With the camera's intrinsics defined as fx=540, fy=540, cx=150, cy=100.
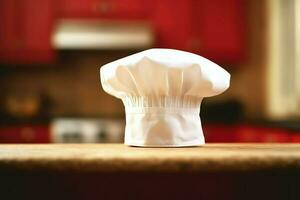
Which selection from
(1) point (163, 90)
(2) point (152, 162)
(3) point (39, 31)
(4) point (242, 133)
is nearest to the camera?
(2) point (152, 162)

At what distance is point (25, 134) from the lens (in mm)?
3752

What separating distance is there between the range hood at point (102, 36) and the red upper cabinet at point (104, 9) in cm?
14

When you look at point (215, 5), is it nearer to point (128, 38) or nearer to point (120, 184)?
point (128, 38)

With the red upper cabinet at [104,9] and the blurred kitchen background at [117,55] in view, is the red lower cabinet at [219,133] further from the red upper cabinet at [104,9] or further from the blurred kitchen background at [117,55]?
the red upper cabinet at [104,9]

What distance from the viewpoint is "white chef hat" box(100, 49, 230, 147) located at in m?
1.03

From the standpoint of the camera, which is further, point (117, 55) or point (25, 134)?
point (117, 55)

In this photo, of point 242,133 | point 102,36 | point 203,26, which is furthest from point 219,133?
point 102,36

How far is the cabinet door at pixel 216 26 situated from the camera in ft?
13.3

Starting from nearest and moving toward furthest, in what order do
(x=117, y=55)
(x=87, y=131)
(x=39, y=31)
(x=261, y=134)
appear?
(x=261, y=134) → (x=87, y=131) → (x=39, y=31) → (x=117, y=55)

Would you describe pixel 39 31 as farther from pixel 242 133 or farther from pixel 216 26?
pixel 242 133

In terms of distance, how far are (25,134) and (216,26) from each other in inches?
63.4

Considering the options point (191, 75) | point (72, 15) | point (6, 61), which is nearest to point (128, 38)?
point (72, 15)

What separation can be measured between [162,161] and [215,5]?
3360 mm

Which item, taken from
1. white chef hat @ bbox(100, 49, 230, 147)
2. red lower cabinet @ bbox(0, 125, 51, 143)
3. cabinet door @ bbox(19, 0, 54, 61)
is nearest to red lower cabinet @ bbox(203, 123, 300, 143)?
red lower cabinet @ bbox(0, 125, 51, 143)
